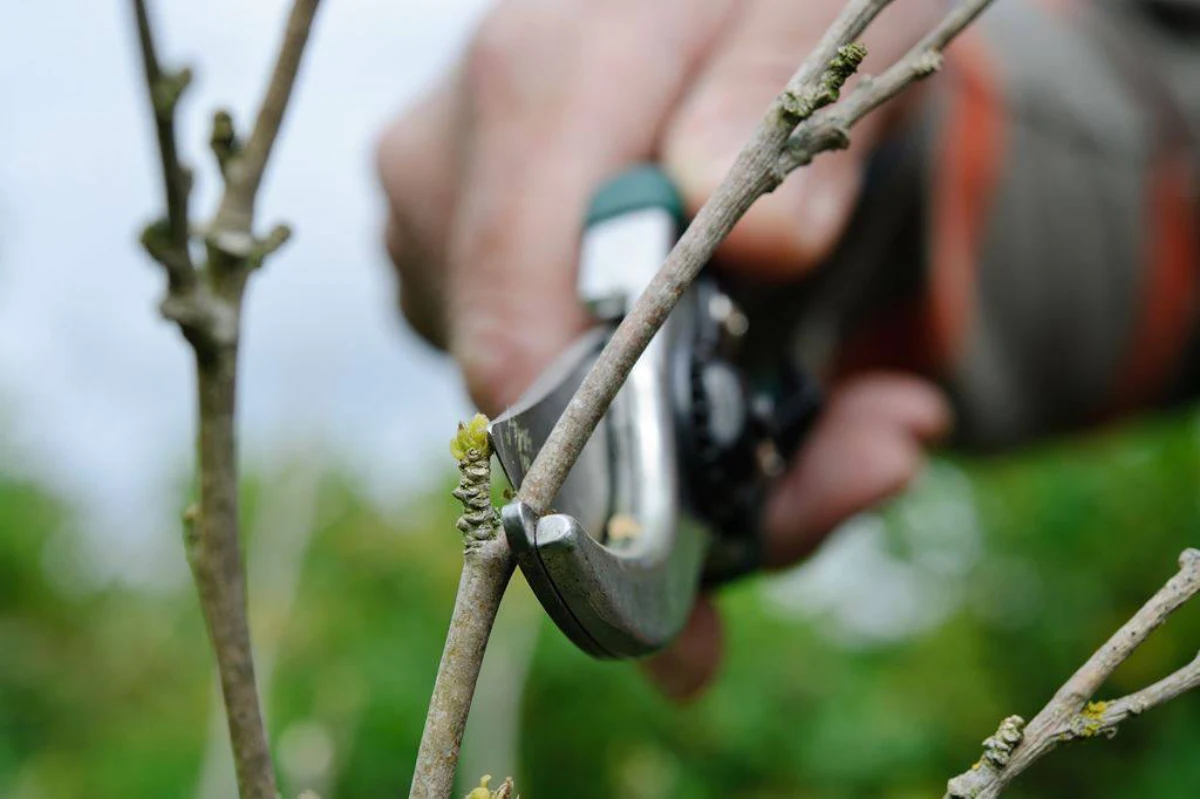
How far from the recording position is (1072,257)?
1.44 meters

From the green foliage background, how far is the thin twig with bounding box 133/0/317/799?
2.16ft

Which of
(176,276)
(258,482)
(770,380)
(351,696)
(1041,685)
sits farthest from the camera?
(258,482)

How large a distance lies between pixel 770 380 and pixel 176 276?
60 cm

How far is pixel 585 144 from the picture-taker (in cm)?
82

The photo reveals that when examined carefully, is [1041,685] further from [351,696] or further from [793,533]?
[351,696]

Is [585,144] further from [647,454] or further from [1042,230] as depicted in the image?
[1042,230]

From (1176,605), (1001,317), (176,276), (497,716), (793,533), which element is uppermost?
(1001,317)

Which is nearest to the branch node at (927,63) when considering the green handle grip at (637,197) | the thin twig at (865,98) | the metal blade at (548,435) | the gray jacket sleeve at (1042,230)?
the thin twig at (865,98)

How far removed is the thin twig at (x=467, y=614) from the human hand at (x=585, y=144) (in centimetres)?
46

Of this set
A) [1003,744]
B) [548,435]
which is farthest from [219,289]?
[1003,744]

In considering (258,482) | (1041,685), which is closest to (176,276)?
(1041,685)

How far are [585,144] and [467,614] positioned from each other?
1.85ft

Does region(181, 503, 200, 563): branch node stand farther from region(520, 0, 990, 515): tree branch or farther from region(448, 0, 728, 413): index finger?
region(448, 0, 728, 413): index finger

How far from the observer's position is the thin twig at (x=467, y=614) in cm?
30
